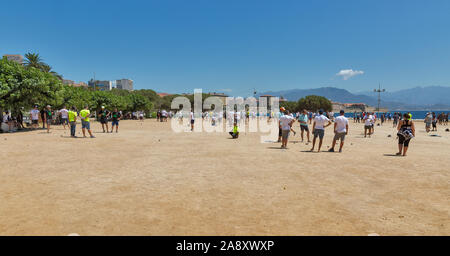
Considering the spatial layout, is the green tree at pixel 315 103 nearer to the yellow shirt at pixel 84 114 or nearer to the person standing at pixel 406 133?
the person standing at pixel 406 133

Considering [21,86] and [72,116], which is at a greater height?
[21,86]

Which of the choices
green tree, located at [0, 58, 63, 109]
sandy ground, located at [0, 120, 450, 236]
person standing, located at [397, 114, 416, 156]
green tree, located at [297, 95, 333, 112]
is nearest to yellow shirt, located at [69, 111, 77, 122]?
green tree, located at [0, 58, 63, 109]

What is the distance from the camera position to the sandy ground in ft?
13.1

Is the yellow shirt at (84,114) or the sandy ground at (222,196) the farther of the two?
the yellow shirt at (84,114)

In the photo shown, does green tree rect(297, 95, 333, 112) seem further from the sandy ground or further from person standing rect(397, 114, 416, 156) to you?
the sandy ground

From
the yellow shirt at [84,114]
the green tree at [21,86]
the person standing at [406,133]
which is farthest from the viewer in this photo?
the green tree at [21,86]

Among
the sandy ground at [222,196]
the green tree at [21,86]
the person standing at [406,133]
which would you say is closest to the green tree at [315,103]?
the green tree at [21,86]

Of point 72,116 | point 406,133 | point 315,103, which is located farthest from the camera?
point 315,103

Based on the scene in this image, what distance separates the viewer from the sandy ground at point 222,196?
398 cm

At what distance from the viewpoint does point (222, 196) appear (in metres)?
5.39

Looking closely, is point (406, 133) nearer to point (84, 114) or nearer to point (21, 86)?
point (84, 114)

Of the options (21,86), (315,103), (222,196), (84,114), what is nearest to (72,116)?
(84,114)

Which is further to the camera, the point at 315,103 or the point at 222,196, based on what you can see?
the point at 315,103
